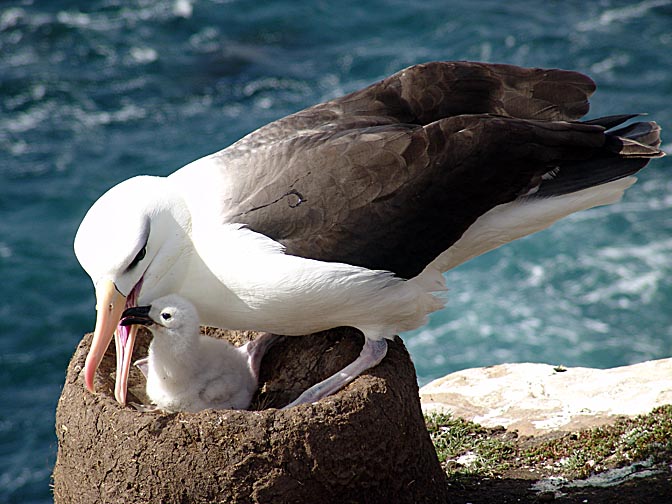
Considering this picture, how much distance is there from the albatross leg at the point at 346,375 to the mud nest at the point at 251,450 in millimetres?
71

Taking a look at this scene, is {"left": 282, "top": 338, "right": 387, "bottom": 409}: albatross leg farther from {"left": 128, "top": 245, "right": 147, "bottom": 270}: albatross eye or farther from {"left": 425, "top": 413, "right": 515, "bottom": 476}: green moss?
{"left": 425, "top": 413, "right": 515, "bottom": 476}: green moss

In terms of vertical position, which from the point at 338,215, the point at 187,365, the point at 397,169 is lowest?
the point at 187,365

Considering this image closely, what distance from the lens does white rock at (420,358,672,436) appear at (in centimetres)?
626

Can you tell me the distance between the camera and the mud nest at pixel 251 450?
445 cm

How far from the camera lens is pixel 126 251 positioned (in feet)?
15.0

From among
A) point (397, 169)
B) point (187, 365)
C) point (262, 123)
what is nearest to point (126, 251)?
point (187, 365)

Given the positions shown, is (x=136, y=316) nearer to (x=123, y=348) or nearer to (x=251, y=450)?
(x=123, y=348)

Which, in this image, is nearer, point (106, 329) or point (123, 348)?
point (106, 329)

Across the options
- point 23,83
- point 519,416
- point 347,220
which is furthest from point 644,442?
point 23,83

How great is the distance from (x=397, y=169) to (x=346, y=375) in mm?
1062

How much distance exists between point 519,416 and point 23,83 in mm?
11541

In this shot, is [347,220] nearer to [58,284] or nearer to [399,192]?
[399,192]

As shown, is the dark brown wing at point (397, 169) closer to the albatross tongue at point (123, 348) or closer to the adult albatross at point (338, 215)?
the adult albatross at point (338, 215)

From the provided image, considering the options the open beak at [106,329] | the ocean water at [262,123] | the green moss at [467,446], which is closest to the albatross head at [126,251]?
the open beak at [106,329]
